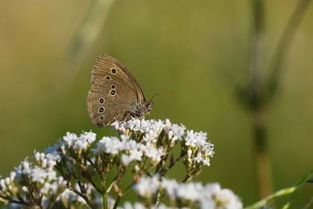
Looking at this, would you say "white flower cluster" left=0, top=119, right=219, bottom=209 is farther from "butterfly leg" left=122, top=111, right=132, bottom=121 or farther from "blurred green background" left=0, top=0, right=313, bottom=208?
"blurred green background" left=0, top=0, right=313, bottom=208

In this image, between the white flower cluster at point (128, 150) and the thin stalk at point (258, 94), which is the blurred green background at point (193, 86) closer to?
the thin stalk at point (258, 94)

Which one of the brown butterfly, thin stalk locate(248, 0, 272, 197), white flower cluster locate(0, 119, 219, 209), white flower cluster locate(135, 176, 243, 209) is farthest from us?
thin stalk locate(248, 0, 272, 197)

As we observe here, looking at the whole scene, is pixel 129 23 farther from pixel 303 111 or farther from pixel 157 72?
pixel 303 111

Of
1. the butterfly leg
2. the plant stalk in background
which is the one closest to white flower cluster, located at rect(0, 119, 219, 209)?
the butterfly leg

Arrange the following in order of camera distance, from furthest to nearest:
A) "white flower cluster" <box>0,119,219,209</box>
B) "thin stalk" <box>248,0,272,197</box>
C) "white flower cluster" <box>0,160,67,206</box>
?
"thin stalk" <box>248,0,272,197</box>
"white flower cluster" <box>0,160,67,206</box>
"white flower cluster" <box>0,119,219,209</box>

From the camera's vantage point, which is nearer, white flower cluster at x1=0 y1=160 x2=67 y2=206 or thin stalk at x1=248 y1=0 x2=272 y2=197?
white flower cluster at x1=0 y1=160 x2=67 y2=206
